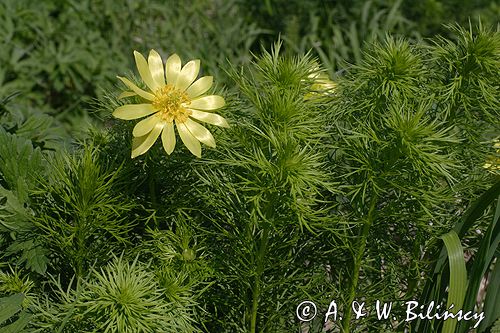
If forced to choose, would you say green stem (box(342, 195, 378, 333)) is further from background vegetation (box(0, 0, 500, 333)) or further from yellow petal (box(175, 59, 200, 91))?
yellow petal (box(175, 59, 200, 91))

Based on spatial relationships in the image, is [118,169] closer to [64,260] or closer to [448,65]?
[64,260]

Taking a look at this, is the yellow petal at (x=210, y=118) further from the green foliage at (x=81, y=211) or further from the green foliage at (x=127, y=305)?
the green foliage at (x=127, y=305)

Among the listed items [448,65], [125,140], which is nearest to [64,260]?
[125,140]

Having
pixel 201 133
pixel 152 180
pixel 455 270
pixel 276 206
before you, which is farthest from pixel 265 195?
pixel 455 270

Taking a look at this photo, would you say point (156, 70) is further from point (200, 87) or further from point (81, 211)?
point (81, 211)

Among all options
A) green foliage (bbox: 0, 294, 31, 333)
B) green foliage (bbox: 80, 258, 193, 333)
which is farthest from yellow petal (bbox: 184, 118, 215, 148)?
green foliage (bbox: 0, 294, 31, 333)
